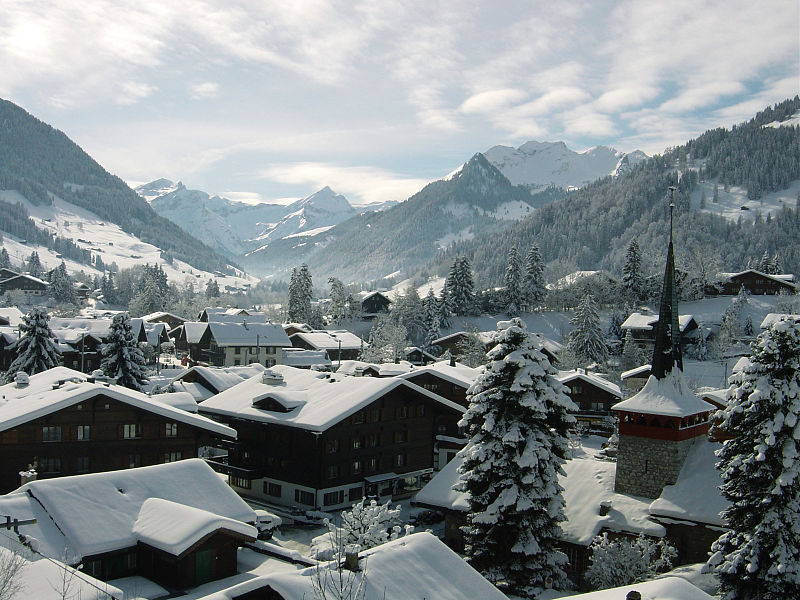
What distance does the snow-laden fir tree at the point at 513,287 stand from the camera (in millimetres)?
133250

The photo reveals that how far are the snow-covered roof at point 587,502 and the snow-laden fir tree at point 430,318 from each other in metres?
80.4

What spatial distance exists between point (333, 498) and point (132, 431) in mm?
12513

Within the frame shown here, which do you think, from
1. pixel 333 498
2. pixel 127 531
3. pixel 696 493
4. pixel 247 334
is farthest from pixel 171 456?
pixel 247 334

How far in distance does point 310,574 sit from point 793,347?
17546 millimetres

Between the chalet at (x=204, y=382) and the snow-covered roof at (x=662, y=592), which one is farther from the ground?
the snow-covered roof at (x=662, y=592)

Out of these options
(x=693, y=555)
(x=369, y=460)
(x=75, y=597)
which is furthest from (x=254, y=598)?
(x=369, y=460)

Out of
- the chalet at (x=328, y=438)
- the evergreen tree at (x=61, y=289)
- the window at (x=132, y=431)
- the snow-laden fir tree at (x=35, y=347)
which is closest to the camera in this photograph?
the window at (x=132, y=431)

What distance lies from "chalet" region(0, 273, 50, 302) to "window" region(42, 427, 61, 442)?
14788 centimetres

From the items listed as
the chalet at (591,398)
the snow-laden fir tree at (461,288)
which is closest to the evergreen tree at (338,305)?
the snow-laden fir tree at (461,288)

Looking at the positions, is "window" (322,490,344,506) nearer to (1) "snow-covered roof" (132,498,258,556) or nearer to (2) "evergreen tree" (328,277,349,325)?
(1) "snow-covered roof" (132,498,258,556)

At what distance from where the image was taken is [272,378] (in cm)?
4969

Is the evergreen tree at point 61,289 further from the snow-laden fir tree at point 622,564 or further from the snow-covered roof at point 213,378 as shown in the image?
the snow-laden fir tree at point 622,564

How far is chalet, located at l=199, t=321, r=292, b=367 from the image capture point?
3853 inches

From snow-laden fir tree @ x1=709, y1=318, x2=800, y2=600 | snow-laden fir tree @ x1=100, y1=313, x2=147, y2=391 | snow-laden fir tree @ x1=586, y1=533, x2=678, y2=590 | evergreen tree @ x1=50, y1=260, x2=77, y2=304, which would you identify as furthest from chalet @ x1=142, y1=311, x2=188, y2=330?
snow-laden fir tree @ x1=709, y1=318, x2=800, y2=600
